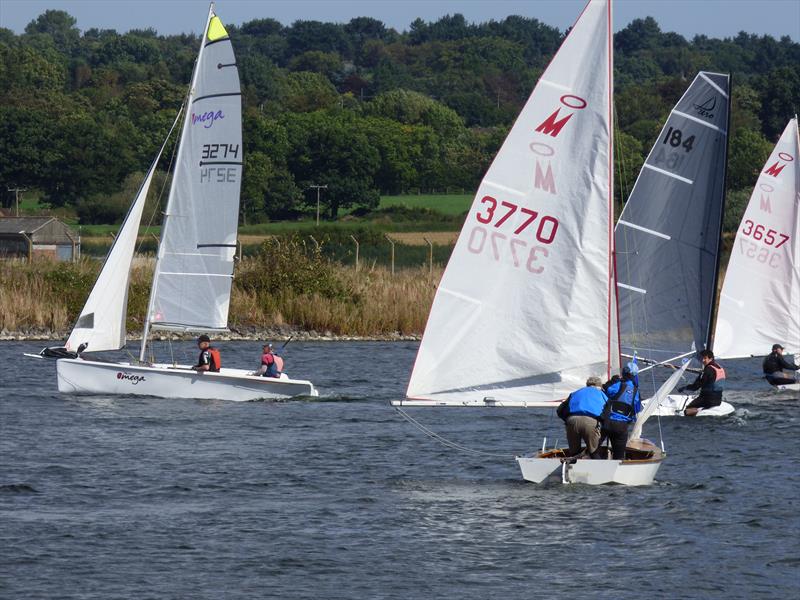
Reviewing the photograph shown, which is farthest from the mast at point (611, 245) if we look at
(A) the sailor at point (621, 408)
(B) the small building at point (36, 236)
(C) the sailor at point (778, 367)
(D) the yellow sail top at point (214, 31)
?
(B) the small building at point (36, 236)

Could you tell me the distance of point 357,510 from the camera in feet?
70.8

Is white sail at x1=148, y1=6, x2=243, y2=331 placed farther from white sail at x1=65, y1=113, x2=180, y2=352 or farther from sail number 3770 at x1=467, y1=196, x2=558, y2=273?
sail number 3770 at x1=467, y1=196, x2=558, y2=273

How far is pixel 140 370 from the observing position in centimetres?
3138

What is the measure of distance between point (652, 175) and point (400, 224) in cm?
6417

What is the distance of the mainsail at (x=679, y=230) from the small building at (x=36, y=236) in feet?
141

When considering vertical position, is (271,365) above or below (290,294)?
above

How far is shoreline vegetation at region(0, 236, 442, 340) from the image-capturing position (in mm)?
48750

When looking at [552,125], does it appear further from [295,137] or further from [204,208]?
[295,137]

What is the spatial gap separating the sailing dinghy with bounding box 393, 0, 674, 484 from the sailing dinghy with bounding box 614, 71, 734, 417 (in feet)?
34.1

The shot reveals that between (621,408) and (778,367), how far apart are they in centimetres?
1468

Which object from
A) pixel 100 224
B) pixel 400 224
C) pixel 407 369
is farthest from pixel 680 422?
pixel 100 224

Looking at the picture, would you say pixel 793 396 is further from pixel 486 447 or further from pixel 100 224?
pixel 100 224

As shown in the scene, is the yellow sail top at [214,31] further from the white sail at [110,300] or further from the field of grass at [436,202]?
the field of grass at [436,202]

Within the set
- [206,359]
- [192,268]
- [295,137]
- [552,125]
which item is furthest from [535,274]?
[295,137]
